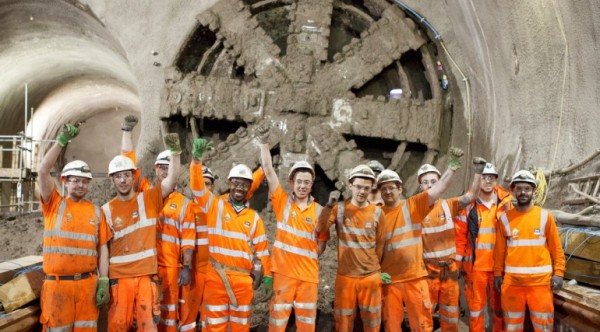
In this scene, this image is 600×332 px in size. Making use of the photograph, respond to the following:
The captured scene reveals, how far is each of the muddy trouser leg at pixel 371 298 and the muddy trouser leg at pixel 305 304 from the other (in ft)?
1.20

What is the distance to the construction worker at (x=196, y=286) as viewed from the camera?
14.2 feet

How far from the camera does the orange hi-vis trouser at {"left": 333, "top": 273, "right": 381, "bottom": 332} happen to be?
12.9ft

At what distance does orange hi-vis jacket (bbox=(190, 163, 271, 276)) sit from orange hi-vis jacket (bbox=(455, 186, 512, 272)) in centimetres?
178

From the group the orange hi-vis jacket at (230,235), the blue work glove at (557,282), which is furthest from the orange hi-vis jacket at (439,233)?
the orange hi-vis jacket at (230,235)

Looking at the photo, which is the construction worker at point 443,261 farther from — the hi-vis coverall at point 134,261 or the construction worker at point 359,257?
the hi-vis coverall at point 134,261

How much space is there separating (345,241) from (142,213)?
61.3 inches

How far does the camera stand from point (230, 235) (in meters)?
4.10

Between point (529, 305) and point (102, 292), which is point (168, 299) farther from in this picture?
point (529, 305)

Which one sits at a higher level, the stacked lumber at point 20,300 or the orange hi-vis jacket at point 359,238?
the orange hi-vis jacket at point 359,238

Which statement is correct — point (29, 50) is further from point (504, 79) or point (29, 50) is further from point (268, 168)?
point (504, 79)

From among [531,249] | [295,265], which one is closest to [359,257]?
[295,265]

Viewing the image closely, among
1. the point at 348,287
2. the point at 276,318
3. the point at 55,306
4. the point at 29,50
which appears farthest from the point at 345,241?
the point at 29,50

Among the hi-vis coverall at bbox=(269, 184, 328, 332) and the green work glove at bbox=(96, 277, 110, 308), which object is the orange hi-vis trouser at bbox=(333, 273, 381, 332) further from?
the green work glove at bbox=(96, 277, 110, 308)

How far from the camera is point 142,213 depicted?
396 cm
